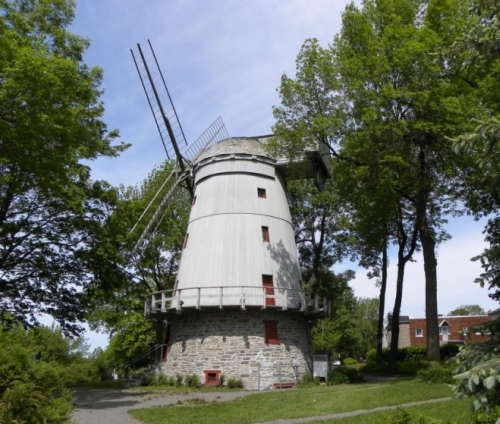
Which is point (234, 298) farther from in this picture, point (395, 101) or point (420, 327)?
point (420, 327)

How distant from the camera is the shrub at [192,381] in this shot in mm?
22875

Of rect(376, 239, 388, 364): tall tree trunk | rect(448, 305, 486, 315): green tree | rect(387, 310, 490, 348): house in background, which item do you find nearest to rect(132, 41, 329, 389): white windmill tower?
rect(376, 239, 388, 364): tall tree trunk

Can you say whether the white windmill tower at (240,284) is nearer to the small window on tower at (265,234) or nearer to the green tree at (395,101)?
the small window on tower at (265,234)

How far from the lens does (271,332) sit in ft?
77.8

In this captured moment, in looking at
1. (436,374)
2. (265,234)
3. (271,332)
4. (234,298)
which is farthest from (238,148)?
(436,374)

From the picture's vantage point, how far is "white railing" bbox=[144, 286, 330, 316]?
2316 centimetres

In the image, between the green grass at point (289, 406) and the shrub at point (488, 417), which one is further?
the green grass at point (289, 406)

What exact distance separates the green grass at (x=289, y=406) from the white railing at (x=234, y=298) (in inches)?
251

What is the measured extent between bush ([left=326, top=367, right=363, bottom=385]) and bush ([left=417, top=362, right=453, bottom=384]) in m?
5.66

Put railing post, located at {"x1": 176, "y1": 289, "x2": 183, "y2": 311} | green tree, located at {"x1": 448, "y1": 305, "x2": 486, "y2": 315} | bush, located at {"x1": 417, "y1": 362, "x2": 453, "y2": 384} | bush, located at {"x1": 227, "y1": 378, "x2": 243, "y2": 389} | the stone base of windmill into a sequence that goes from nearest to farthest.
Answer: bush, located at {"x1": 417, "y1": 362, "x2": 453, "y2": 384} < bush, located at {"x1": 227, "y1": 378, "x2": 243, "y2": 389} < the stone base of windmill < railing post, located at {"x1": 176, "y1": 289, "x2": 183, "y2": 311} < green tree, located at {"x1": 448, "y1": 305, "x2": 486, "y2": 315}

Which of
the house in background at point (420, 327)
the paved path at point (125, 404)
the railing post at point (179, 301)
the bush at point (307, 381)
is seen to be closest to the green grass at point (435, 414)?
the paved path at point (125, 404)

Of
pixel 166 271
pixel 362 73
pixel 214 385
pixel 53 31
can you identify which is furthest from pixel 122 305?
pixel 362 73

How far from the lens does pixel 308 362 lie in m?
25.1

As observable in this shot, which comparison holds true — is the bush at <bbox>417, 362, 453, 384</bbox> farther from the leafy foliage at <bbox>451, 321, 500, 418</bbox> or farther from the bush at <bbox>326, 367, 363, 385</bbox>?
the leafy foliage at <bbox>451, 321, 500, 418</bbox>
